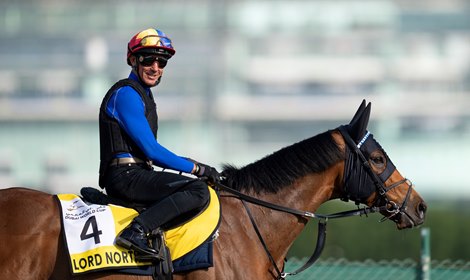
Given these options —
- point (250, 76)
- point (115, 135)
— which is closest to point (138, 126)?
point (115, 135)

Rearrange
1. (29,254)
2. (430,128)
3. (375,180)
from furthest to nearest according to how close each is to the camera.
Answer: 1. (430,128)
2. (375,180)
3. (29,254)

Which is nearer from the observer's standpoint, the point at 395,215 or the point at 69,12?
the point at 395,215

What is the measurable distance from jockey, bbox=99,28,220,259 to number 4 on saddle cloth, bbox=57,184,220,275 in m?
0.08

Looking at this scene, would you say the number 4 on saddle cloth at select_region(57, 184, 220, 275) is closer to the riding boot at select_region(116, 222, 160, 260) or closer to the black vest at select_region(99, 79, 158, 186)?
the riding boot at select_region(116, 222, 160, 260)

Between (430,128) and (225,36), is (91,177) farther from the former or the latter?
(430,128)

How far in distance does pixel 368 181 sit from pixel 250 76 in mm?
49622

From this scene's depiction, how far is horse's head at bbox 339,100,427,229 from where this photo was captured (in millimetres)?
5211

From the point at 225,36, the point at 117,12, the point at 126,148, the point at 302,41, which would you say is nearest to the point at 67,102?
the point at 117,12

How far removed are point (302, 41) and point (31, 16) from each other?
18.3m

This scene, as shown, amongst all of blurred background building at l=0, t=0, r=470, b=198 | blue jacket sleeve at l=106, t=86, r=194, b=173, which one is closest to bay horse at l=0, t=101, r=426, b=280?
blue jacket sleeve at l=106, t=86, r=194, b=173

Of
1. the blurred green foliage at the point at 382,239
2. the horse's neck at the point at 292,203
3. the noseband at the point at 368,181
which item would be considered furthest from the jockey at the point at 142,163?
the blurred green foliage at the point at 382,239

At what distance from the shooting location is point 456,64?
186 feet

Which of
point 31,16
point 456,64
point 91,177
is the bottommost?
point 91,177

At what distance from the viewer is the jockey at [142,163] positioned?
4797 millimetres
